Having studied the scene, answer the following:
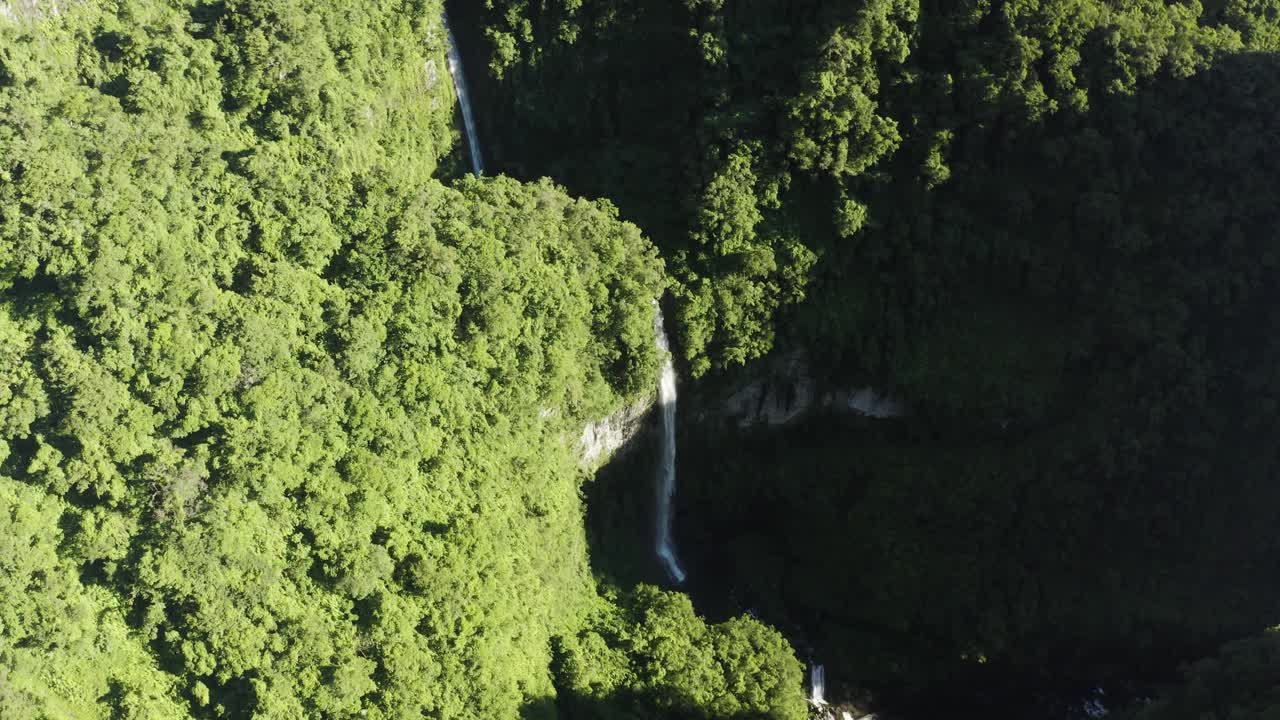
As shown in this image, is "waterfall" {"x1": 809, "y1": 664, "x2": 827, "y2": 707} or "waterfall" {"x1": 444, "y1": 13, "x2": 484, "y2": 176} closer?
"waterfall" {"x1": 809, "y1": 664, "x2": 827, "y2": 707}

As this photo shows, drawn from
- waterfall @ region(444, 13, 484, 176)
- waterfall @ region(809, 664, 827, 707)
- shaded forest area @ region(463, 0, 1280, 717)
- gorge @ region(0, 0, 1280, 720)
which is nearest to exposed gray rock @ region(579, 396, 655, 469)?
gorge @ region(0, 0, 1280, 720)

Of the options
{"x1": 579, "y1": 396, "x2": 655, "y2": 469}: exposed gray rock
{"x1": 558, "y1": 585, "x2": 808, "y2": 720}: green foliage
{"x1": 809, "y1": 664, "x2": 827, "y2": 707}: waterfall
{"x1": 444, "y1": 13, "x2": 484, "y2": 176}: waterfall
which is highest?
{"x1": 444, "y1": 13, "x2": 484, "y2": 176}: waterfall

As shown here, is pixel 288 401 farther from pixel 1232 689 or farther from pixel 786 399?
pixel 1232 689

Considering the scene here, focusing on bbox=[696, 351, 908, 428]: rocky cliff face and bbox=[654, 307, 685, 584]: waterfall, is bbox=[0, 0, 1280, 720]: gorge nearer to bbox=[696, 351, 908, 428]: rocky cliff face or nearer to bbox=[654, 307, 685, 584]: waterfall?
bbox=[696, 351, 908, 428]: rocky cliff face

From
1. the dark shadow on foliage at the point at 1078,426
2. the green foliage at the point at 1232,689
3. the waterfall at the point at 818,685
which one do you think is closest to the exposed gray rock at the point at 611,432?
the dark shadow on foliage at the point at 1078,426

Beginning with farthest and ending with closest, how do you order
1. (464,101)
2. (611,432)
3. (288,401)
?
(464,101) < (611,432) < (288,401)

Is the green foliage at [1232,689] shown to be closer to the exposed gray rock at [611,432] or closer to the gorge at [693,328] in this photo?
the gorge at [693,328]

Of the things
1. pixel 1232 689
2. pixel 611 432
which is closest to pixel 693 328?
pixel 611 432
